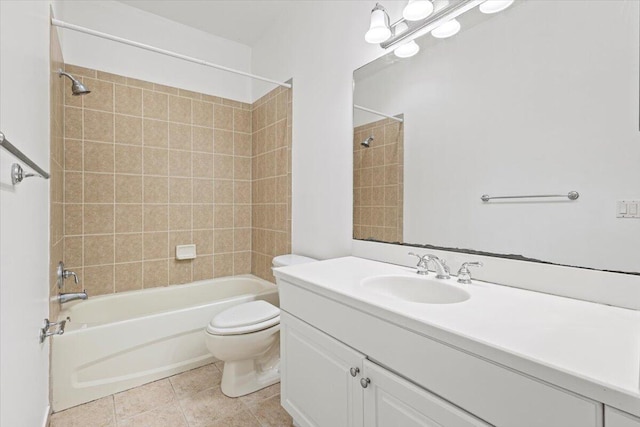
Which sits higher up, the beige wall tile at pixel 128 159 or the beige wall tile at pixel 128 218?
the beige wall tile at pixel 128 159

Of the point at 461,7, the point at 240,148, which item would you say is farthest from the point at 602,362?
the point at 240,148

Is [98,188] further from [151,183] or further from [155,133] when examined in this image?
[155,133]

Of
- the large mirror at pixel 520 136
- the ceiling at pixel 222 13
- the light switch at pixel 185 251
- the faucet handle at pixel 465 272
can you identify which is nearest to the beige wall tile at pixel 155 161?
the light switch at pixel 185 251

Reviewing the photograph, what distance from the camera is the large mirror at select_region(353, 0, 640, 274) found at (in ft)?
2.93

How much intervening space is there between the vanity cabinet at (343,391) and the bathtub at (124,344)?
92 cm

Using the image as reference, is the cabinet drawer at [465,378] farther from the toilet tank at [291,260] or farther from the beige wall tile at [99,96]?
the beige wall tile at [99,96]

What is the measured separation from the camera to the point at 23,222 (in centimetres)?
Result: 94

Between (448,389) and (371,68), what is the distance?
60.8 inches

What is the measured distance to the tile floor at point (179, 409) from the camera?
5.02ft

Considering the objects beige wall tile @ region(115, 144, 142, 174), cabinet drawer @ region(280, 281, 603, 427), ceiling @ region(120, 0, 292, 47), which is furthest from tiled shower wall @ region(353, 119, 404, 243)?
→ beige wall tile @ region(115, 144, 142, 174)

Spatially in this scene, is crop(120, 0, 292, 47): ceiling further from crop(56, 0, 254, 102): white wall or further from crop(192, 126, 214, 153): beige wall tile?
crop(192, 126, 214, 153): beige wall tile

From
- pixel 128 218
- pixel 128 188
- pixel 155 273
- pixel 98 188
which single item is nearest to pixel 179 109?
pixel 128 188

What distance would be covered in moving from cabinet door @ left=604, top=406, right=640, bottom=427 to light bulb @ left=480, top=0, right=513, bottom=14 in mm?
1298

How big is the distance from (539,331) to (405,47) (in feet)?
4.44
